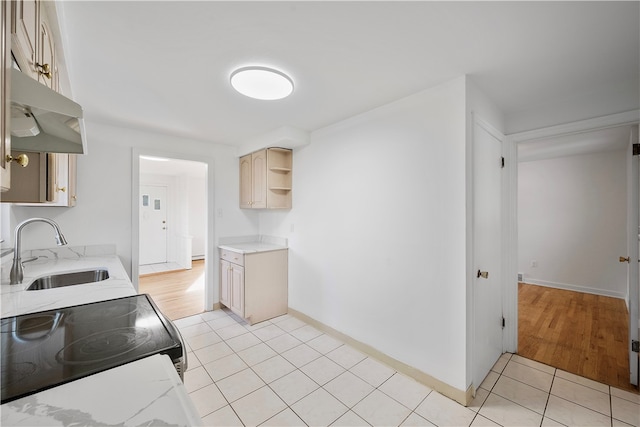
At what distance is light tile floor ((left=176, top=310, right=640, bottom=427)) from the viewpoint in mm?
1730

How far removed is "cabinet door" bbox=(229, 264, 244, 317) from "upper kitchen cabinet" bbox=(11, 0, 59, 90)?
2349 mm

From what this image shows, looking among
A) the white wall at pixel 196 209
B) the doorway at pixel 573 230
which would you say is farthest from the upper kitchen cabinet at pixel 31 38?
the white wall at pixel 196 209

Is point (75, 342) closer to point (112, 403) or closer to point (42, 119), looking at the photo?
point (112, 403)

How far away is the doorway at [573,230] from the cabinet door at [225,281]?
11.4 feet

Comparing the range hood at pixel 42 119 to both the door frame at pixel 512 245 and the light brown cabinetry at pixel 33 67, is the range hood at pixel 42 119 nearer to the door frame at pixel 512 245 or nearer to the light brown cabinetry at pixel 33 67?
the light brown cabinetry at pixel 33 67

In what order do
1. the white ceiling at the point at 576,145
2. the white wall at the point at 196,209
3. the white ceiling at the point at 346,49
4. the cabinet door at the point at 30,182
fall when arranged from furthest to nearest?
the white wall at the point at 196,209, the white ceiling at the point at 576,145, the cabinet door at the point at 30,182, the white ceiling at the point at 346,49

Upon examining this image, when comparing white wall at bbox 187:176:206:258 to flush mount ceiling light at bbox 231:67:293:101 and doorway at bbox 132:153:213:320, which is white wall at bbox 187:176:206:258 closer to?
doorway at bbox 132:153:213:320

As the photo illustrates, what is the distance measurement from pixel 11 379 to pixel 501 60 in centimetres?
256

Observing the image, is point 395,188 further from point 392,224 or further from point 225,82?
point 225,82

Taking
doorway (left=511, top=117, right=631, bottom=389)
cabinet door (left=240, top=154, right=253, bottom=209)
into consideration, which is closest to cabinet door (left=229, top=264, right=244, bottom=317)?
cabinet door (left=240, top=154, right=253, bottom=209)

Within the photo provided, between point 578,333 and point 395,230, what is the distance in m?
2.51

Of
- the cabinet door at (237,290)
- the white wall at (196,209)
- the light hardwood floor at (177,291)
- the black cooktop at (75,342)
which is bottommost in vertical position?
the light hardwood floor at (177,291)

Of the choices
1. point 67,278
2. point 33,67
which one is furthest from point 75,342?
point 67,278

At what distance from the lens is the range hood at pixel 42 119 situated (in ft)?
2.56
